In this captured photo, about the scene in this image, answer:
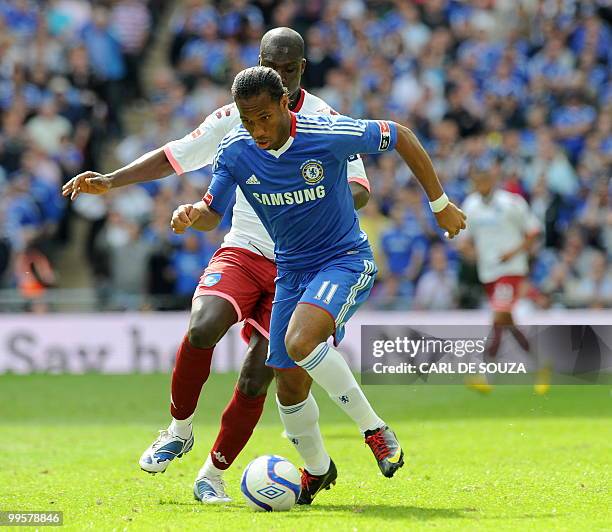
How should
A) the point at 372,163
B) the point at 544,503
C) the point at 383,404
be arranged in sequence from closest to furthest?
the point at 544,503, the point at 383,404, the point at 372,163

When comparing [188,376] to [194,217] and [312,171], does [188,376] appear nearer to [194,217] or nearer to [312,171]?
[194,217]

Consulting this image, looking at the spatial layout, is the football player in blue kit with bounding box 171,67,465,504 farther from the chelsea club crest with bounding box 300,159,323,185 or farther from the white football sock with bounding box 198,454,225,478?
the white football sock with bounding box 198,454,225,478

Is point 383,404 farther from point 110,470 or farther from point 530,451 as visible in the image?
point 110,470

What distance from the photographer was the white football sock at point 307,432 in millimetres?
7246

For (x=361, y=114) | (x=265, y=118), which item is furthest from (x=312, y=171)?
(x=361, y=114)

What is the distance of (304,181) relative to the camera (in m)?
6.84

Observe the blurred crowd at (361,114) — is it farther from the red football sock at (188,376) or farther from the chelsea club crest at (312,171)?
the chelsea club crest at (312,171)

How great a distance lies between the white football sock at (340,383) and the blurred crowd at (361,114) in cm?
1030

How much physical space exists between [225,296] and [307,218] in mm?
816

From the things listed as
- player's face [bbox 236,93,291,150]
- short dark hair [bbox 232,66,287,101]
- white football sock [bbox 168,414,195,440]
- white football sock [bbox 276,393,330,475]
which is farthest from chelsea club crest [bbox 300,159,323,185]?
white football sock [bbox 168,414,195,440]

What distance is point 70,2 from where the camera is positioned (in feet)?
72.0

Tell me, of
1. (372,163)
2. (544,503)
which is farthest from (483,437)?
(372,163)

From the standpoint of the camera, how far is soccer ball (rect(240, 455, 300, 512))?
6895 mm

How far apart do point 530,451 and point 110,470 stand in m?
3.26
